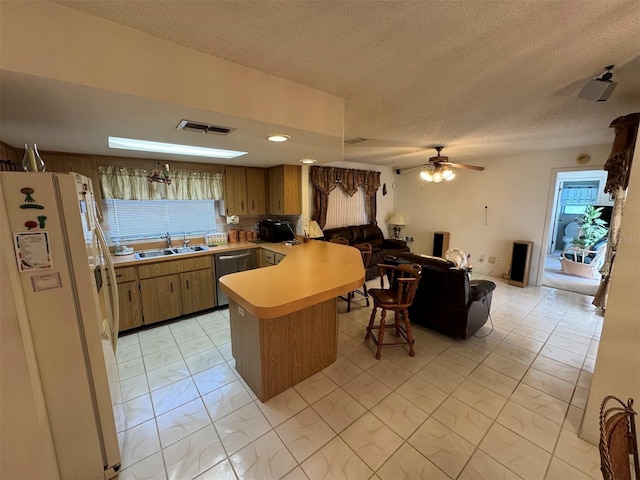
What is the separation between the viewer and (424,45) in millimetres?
1446

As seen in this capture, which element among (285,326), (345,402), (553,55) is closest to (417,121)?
(553,55)

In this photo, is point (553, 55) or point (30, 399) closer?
point (30, 399)

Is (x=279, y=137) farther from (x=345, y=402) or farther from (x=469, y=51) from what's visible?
(x=345, y=402)

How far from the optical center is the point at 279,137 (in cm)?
216

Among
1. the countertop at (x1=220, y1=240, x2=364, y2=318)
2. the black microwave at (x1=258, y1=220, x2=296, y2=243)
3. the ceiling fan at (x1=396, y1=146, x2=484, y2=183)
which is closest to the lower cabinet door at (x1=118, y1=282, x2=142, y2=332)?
the countertop at (x1=220, y1=240, x2=364, y2=318)

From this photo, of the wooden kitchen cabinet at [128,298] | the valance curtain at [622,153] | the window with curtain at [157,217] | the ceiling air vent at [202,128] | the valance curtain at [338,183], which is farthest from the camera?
the valance curtain at [338,183]

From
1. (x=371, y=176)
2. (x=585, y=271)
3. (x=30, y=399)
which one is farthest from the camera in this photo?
(x=371, y=176)

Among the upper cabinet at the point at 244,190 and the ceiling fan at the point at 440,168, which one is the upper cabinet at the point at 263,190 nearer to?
the upper cabinet at the point at 244,190

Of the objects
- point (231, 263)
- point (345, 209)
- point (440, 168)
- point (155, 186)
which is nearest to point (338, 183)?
point (345, 209)

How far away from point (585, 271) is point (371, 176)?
15.9ft

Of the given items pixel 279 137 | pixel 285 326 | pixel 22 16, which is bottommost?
pixel 285 326

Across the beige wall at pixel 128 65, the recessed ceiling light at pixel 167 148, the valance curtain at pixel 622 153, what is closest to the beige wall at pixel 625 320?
the valance curtain at pixel 622 153

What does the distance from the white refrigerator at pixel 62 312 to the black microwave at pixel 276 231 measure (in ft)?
8.78

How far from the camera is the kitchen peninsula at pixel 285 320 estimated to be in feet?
5.97
